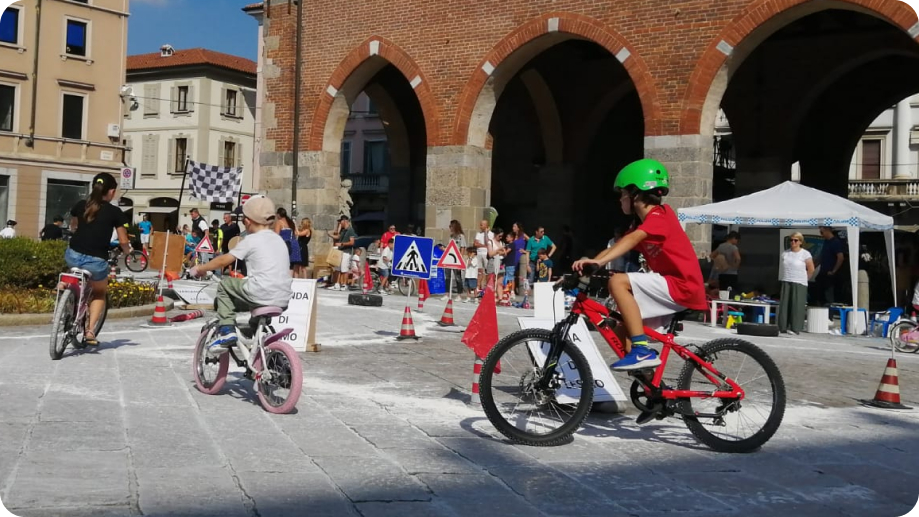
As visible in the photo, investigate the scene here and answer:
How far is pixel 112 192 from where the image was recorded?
356 inches

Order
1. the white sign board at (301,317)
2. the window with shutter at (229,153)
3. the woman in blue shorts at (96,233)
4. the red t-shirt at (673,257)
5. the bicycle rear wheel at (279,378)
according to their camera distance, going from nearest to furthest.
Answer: the red t-shirt at (673,257) < the bicycle rear wheel at (279,378) < the woman in blue shorts at (96,233) < the white sign board at (301,317) < the window with shutter at (229,153)

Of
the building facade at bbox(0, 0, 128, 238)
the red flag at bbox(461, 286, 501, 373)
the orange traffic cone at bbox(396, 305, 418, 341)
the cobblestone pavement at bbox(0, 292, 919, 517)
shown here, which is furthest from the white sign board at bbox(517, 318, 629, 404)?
the building facade at bbox(0, 0, 128, 238)

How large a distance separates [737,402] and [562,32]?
14135 millimetres

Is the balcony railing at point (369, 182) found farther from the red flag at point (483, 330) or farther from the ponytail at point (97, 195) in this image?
the red flag at point (483, 330)

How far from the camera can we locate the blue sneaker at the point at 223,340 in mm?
6738

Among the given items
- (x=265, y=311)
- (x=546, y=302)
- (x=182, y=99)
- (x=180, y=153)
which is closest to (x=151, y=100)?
(x=182, y=99)

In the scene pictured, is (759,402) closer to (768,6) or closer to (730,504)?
(730,504)

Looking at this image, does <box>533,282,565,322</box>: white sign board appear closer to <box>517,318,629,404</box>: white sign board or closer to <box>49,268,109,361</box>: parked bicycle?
<box>517,318,629,404</box>: white sign board

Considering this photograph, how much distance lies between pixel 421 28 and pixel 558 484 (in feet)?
56.7

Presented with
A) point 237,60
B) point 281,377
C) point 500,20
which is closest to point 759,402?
point 281,377

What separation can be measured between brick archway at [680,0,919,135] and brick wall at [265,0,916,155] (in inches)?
0.7

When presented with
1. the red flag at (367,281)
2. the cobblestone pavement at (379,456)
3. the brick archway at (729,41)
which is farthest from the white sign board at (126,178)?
the cobblestone pavement at (379,456)

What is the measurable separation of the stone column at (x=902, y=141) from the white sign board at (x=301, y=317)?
4170cm

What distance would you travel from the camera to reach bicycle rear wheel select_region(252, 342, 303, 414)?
6.29 meters
